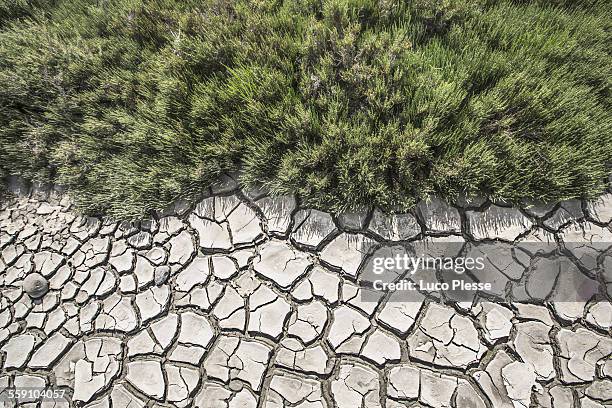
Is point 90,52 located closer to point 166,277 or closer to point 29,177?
point 29,177

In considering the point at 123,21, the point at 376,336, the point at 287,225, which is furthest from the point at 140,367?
the point at 123,21

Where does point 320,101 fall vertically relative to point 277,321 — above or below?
above

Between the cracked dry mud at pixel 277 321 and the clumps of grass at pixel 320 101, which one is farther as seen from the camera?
the clumps of grass at pixel 320 101

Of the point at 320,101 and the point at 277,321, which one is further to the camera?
the point at 320,101

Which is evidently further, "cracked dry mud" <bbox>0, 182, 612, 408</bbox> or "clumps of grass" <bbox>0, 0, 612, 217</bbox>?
"clumps of grass" <bbox>0, 0, 612, 217</bbox>

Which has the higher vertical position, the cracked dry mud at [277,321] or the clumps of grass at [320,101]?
the clumps of grass at [320,101]
